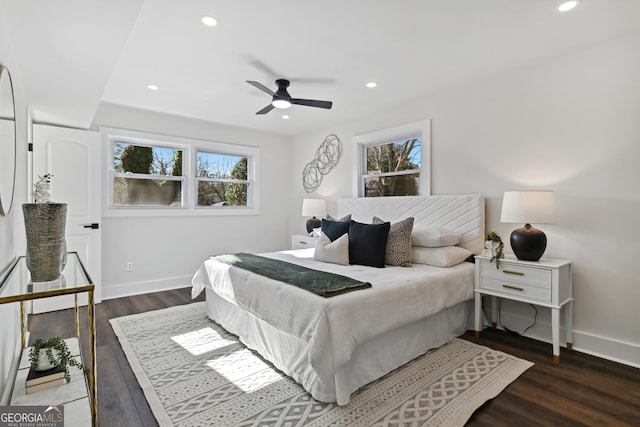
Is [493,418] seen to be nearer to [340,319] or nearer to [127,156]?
[340,319]

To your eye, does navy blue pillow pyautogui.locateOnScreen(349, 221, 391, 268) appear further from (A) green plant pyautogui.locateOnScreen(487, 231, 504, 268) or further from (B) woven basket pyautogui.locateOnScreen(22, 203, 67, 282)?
(B) woven basket pyautogui.locateOnScreen(22, 203, 67, 282)

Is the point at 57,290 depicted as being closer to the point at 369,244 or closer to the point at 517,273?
the point at 369,244

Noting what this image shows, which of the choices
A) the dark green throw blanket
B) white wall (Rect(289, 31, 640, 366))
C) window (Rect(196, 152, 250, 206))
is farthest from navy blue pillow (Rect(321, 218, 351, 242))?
window (Rect(196, 152, 250, 206))

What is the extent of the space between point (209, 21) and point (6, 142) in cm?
145

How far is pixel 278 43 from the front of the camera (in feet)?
8.48

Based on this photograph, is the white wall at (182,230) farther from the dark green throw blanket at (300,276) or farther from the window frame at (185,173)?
the dark green throw blanket at (300,276)

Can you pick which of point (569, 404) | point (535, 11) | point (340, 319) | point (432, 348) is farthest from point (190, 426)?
point (535, 11)

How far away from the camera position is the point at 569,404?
195 cm

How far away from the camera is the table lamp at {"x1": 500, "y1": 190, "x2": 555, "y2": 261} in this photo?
258cm

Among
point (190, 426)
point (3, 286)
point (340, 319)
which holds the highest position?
point (3, 286)

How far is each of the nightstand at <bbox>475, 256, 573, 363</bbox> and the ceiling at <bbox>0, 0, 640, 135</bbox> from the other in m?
1.82

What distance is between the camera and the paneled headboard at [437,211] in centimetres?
329

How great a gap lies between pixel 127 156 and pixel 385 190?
361 cm

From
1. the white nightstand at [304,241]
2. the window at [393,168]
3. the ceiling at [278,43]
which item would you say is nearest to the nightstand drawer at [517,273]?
the window at [393,168]
